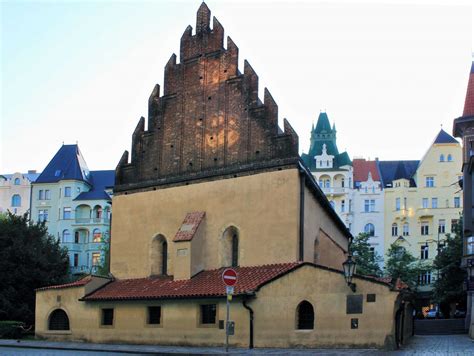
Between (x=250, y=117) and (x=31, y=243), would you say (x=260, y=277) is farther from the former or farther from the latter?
(x=31, y=243)

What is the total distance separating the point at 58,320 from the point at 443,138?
216ft

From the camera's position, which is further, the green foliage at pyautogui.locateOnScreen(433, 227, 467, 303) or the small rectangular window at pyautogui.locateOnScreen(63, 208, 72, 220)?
the small rectangular window at pyautogui.locateOnScreen(63, 208, 72, 220)

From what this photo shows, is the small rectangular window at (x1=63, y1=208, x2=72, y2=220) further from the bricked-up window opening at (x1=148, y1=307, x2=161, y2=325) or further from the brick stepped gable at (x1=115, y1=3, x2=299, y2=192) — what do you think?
the bricked-up window opening at (x1=148, y1=307, x2=161, y2=325)

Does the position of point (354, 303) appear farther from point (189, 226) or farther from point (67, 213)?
point (67, 213)

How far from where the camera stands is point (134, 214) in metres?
33.2

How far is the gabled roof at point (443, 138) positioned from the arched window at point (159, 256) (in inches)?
2415

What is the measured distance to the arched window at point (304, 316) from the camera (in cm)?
2505

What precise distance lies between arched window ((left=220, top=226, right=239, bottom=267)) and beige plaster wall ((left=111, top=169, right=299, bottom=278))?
0.76 ft

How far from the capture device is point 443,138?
86438 mm

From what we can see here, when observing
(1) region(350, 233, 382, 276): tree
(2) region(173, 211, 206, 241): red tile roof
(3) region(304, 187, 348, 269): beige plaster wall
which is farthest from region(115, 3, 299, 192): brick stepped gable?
(1) region(350, 233, 382, 276): tree

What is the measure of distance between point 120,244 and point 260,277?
30.2 ft

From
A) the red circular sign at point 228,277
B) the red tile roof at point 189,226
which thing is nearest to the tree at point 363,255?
the red tile roof at point 189,226

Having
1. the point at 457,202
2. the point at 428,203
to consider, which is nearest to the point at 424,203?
the point at 428,203

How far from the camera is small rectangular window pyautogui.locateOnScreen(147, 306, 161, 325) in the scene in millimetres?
28828
